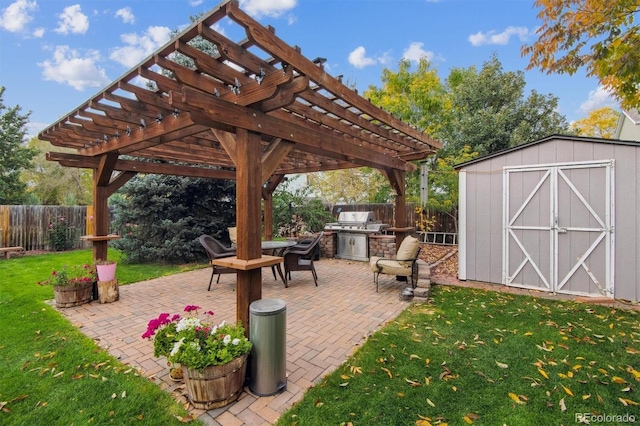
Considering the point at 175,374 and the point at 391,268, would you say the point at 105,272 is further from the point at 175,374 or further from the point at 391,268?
the point at 391,268

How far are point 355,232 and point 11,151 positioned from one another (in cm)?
1375

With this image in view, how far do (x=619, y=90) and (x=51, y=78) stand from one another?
16.5 meters

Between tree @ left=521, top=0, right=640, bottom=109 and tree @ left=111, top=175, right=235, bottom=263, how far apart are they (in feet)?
26.9

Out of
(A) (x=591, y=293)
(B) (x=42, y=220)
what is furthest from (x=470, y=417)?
(B) (x=42, y=220)

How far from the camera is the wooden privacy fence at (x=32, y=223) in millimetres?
9219

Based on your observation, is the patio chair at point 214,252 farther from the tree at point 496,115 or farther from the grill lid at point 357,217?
the tree at point 496,115

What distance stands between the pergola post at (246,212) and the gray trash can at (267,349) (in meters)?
0.32

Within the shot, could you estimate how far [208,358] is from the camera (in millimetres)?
2111

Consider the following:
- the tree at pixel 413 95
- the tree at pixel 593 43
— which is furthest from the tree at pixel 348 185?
the tree at pixel 593 43

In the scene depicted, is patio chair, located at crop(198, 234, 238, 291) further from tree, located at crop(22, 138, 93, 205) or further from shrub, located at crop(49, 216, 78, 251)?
tree, located at crop(22, 138, 93, 205)

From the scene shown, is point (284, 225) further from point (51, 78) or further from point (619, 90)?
point (51, 78)

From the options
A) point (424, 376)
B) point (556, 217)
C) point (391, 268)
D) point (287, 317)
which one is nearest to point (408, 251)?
point (391, 268)

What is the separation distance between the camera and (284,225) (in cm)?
1063

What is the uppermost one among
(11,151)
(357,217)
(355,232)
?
(11,151)
